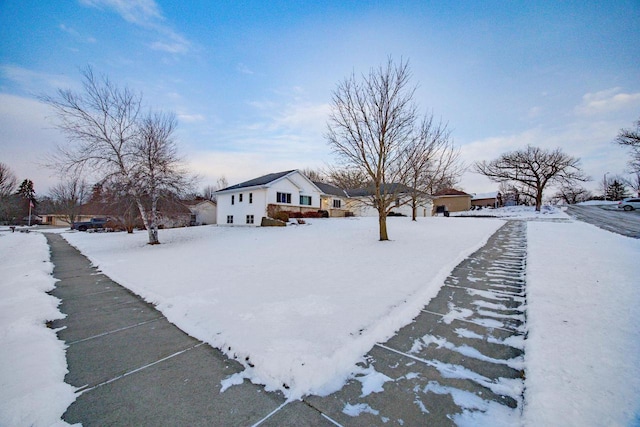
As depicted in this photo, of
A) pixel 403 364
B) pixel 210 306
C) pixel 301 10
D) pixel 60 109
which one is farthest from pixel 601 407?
pixel 60 109

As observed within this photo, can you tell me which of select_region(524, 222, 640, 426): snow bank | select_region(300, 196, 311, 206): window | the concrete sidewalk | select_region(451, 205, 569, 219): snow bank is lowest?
the concrete sidewalk

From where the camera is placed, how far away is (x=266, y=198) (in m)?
22.0

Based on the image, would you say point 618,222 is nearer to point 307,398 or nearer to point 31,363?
point 307,398

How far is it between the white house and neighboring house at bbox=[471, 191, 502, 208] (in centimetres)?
4167

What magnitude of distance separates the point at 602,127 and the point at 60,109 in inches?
1284

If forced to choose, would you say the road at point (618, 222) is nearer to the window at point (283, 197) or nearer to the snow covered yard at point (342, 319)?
the snow covered yard at point (342, 319)

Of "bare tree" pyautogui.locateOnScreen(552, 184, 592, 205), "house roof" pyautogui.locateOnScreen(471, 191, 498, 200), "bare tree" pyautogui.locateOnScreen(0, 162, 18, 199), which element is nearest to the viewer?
"bare tree" pyautogui.locateOnScreen(0, 162, 18, 199)

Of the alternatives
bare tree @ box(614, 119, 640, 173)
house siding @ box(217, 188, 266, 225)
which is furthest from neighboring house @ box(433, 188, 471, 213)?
house siding @ box(217, 188, 266, 225)

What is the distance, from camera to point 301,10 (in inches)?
485

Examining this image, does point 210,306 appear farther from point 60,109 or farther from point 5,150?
point 5,150

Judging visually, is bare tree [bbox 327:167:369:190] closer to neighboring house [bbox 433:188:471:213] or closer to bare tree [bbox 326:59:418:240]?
bare tree [bbox 326:59:418:240]

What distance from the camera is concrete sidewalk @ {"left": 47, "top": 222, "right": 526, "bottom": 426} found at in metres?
1.97

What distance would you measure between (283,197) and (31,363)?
69.2ft

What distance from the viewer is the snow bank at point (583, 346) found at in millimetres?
1780
